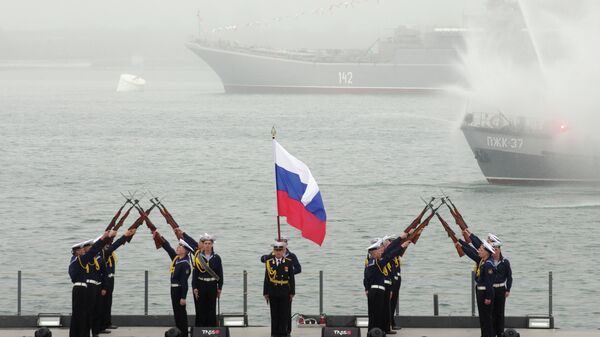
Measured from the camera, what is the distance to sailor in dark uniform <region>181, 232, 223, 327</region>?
19766 mm

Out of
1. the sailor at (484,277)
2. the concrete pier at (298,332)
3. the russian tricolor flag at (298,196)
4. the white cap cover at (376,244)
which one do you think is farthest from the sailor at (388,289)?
the sailor at (484,277)

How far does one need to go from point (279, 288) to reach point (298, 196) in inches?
69.4

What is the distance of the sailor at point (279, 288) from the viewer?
65.5 feet

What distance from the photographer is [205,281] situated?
783 inches

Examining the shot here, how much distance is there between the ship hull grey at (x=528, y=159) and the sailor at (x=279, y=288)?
152 ft

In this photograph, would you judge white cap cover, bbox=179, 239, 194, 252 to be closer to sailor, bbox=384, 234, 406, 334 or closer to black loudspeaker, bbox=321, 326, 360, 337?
black loudspeaker, bbox=321, 326, 360, 337

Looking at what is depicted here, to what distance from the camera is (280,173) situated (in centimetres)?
2119

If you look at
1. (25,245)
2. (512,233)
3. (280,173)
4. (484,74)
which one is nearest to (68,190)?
(25,245)

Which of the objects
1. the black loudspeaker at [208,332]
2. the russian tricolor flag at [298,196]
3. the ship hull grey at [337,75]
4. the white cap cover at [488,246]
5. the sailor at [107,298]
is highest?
the ship hull grey at [337,75]

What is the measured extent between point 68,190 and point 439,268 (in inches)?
1348

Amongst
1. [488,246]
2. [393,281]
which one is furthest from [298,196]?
[488,246]

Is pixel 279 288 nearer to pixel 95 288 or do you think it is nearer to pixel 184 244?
pixel 184 244

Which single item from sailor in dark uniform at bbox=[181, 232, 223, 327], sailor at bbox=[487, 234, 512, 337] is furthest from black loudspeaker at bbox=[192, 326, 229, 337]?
sailor at bbox=[487, 234, 512, 337]

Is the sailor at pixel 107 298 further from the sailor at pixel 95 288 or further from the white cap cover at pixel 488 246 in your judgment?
the white cap cover at pixel 488 246
